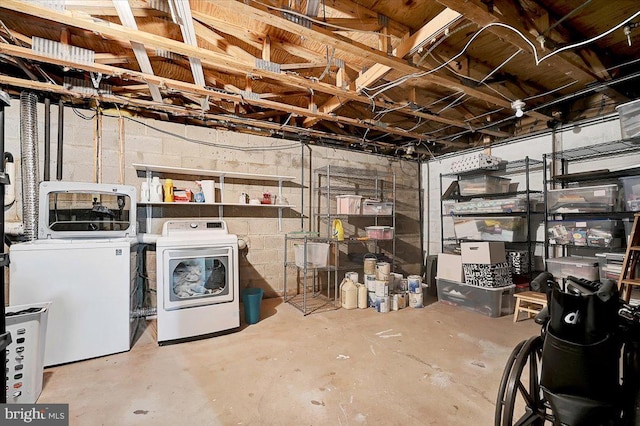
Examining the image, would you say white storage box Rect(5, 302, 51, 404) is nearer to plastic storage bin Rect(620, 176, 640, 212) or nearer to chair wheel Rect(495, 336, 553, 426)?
chair wheel Rect(495, 336, 553, 426)

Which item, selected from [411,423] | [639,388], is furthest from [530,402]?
[411,423]

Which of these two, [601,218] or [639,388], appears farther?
[601,218]

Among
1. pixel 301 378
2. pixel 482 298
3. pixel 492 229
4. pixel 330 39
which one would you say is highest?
pixel 330 39

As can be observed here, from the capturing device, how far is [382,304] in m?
3.27

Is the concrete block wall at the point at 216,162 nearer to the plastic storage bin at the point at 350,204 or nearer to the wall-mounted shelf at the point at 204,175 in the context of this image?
the wall-mounted shelf at the point at 204,175

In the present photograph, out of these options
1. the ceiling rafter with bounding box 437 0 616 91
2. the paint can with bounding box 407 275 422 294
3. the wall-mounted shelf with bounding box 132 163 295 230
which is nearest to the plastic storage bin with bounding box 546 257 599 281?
the paint can with bounding box 407 275 422 294

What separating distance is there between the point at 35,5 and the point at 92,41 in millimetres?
749

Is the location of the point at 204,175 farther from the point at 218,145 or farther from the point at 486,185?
the point at 486,185

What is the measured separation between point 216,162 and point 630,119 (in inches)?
157

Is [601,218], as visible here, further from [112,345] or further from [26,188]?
[26,188]

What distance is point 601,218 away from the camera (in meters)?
2.79

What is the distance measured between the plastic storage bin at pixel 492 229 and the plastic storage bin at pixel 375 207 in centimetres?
98

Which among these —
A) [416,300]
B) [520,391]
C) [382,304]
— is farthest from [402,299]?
[520,391]

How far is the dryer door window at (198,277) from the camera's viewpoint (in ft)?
8.07
